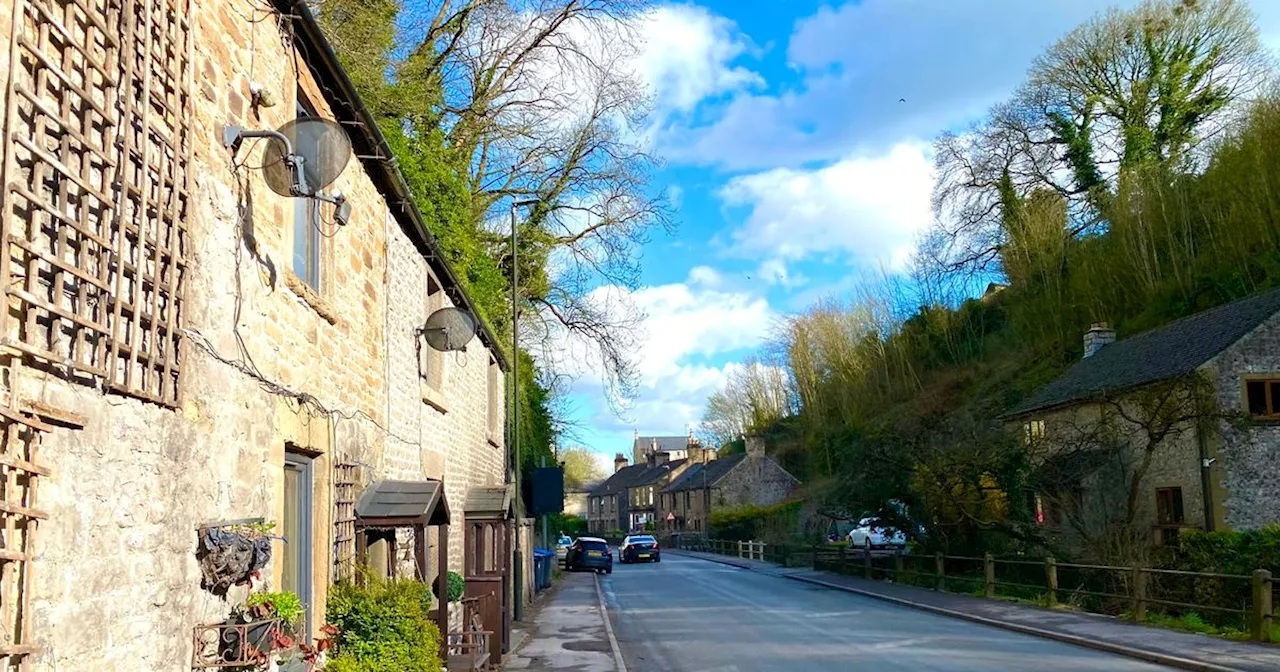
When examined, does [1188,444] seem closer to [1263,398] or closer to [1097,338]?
[1263,398]

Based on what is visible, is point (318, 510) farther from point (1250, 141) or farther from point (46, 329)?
point (1250, 141)

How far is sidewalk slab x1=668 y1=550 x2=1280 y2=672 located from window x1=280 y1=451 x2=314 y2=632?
1067 cm

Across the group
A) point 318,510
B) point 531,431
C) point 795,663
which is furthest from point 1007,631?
point 531,431

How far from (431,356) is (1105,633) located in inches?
442

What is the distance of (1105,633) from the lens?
16.1 meters

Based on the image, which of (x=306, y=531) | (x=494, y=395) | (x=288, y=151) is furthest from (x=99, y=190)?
(x=494, y=395)

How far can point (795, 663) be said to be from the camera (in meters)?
13.9

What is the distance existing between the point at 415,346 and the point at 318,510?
4686 mm

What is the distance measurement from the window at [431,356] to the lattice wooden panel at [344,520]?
12.6 ft

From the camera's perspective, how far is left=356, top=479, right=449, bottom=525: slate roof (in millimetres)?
9367

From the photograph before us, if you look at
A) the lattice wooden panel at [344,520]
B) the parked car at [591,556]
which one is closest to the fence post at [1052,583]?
the lattice wooden panel at [344,520]

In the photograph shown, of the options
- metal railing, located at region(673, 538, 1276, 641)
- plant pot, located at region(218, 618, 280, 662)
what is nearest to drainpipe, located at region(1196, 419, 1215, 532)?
metal railing, located at region(673, 538, 1276, 641)

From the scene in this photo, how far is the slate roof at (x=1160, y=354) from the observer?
81.5 feet

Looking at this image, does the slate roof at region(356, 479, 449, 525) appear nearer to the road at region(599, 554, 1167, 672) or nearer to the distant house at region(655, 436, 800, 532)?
the road at region(599, 554, 1167, 672)
